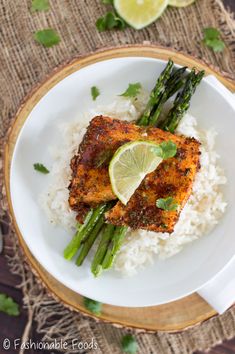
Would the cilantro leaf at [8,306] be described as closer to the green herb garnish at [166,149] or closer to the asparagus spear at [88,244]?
the asparagus spear at [88,244]

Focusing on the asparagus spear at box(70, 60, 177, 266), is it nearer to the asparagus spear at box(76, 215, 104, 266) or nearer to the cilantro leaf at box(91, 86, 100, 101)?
the asparagus spear at box(76, 215, 104, 266)

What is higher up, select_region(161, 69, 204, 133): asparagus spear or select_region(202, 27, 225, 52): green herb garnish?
select_region(202, 27, 225, 52): green herb garnish

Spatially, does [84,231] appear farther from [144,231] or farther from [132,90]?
[132,90]

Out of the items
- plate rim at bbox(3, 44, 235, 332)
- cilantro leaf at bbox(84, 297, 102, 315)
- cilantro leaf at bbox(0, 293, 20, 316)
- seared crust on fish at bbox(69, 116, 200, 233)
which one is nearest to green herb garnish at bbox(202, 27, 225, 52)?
plate rim at bbox(3, 44, 235, 332)

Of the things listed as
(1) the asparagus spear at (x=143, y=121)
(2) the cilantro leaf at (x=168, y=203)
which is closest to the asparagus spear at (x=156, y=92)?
(1) the asparagus spear at (x=143, y=121)

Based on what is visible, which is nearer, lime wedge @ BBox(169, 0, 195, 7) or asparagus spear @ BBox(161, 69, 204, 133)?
asparagus spear @ BBox(161, 69, 204, 133)

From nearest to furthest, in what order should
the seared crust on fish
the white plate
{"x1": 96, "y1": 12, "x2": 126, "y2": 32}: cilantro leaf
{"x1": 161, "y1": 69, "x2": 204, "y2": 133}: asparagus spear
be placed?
the seared crust on fish
{"x1": 161, "y1": 69, "x2": 204, "y2": 133}: asparagus spear
the white plate
{"x1": 96, "y1": 12, "x2": 126, "y2": 32}: cilantro leaf

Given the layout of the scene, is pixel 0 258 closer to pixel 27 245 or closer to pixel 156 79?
pixel 27 245
